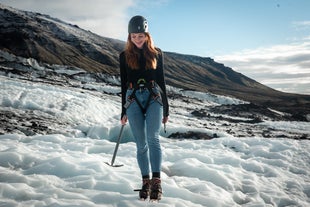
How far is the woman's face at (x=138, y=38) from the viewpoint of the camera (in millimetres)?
4961

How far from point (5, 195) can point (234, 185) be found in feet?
15.1

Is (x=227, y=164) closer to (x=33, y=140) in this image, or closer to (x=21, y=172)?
(x=21, y=172)

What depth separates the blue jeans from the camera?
15.8ft

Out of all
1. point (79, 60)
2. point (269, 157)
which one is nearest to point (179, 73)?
point (79, 60)

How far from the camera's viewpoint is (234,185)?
21.8ft

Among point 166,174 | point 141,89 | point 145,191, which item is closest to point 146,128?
point 141,89

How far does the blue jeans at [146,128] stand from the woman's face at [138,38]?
789 mm

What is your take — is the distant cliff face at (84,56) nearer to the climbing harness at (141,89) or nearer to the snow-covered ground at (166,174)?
the snow-covered ground at (166,174)

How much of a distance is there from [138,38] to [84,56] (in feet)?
379

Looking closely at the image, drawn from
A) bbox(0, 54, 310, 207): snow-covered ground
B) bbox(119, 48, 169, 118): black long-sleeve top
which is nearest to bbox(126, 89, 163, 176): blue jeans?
bbox(119, 48, 169, 118): black long-sleeve top

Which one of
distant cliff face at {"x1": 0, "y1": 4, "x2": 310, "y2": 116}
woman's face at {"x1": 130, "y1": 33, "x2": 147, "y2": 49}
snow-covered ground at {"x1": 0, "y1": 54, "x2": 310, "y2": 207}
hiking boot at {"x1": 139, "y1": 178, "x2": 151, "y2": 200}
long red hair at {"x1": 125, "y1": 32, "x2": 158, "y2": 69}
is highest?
distant cliff face at {"x1": 0, "y1": 4, "x2": 310, "y2": 116}

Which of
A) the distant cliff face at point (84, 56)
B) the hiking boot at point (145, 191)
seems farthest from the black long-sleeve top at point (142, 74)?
the distant cliff face at point (84, 56)

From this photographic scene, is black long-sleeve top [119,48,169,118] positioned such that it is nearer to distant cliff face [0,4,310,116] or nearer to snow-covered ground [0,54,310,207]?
snow-covered ground [0,54,310,207]

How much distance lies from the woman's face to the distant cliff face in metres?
63.8
